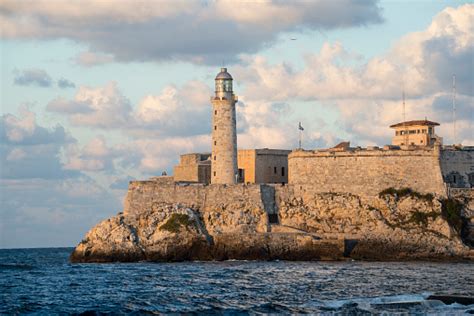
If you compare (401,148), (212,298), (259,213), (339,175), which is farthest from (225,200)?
(212,298)

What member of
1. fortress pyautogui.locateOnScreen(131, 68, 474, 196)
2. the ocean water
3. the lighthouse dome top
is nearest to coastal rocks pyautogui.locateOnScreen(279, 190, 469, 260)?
fortress pyautogui.locateOnScreen(131, 68, 474, 196)

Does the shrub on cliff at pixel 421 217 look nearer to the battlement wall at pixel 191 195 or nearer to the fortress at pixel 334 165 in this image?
the fortress at pixel 334 165

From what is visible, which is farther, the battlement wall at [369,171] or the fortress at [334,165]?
the fortress at [334,165]

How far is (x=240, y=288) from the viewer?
117 ft

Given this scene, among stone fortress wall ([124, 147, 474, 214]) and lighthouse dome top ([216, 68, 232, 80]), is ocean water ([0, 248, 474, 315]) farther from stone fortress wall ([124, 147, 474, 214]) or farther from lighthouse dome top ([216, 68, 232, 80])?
lighthouse dome top ([216, 68, 232, 80])

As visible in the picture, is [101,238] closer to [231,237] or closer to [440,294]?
[231,237]

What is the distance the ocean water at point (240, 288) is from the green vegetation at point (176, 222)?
236 centimetres

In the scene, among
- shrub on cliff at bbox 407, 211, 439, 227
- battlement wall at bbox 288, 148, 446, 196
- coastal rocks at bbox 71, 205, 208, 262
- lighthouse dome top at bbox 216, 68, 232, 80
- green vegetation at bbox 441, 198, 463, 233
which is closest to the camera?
coastal rocks at bbox 71, 205, 208, 262

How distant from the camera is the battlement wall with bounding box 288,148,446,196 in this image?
5162 centimetres

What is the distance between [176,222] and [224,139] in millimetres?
6603

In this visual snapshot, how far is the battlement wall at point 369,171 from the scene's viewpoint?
51.6m

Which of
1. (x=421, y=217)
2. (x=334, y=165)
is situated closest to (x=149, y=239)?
(x=334, y=165)

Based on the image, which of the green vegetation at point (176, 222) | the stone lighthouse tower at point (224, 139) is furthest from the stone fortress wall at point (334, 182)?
the stone lighthouse tower at point (224, 139)

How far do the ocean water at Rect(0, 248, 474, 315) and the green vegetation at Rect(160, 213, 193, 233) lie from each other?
7.74 ft
